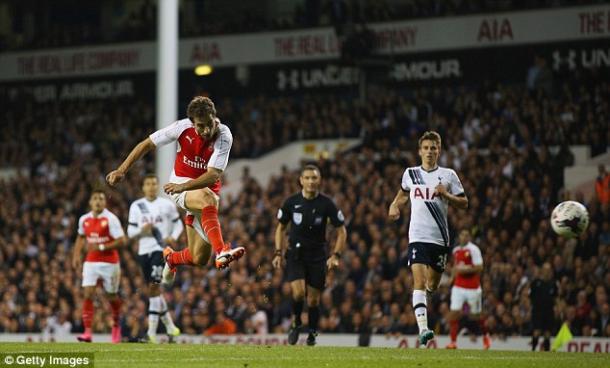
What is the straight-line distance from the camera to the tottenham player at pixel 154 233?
17.8 m

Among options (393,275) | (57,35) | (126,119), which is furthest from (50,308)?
(57,35)

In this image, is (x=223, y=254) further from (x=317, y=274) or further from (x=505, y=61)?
(x=505, y=61)

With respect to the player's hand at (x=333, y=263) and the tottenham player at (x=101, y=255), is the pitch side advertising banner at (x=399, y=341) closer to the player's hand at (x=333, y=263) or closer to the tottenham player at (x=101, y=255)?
the tottenham player at (x=101, y=255)

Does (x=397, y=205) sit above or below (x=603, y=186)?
below

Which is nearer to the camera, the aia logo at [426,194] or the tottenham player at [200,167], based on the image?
the tottenham player at [200,167]

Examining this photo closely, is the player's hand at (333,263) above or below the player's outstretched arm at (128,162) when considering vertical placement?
below

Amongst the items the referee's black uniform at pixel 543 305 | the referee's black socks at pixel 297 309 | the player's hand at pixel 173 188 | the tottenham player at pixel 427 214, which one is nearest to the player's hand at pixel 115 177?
the player's hand at pixel 173 188

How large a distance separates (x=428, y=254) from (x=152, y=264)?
4.92 m

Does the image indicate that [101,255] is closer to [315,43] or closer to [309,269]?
[309,269]

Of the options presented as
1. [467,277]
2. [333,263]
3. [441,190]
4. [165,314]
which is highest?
[441,190]

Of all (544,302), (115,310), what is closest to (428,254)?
(115,310)

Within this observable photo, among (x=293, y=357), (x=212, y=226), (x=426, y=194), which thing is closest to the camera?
(x=293, y=357)

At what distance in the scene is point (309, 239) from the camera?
16406 mm

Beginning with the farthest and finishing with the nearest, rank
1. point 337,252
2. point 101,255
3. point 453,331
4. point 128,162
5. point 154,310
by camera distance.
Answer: point 453,331
point 101,255
point 154,310
point 337,252
point 128,162
